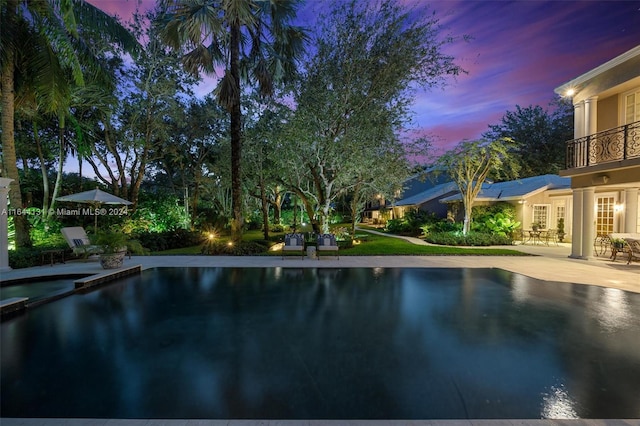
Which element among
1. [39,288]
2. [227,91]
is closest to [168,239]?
[39,288]

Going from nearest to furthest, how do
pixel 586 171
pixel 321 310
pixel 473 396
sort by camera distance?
pixel 473 396, pixel 321 310, pixel 586 171

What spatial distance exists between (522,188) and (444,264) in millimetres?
13400

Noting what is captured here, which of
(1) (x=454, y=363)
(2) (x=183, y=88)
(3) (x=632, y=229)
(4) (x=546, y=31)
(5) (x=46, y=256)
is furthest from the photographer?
(2) (x=183, y=88)

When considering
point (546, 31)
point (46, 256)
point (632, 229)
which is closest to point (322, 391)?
point (46, 256)

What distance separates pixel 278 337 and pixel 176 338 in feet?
5.10

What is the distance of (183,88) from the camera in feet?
57.3

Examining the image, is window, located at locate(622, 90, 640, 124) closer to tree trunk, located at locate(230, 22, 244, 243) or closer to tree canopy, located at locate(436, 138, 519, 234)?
tree canopy, located at locate(436, 138, 519, 234)

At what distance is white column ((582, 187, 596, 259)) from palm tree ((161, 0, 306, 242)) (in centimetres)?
1424

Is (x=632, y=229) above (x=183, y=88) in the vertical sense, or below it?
below

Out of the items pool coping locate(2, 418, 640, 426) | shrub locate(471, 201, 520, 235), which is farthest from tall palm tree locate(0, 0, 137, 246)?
shrub locate(471, 201, 520, 235)

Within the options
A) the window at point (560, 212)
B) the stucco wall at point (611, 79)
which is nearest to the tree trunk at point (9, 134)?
the stucco wall at point (611, 79)

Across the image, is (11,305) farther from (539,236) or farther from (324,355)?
(539,236)

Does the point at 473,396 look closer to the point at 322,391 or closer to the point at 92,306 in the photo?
the point at 322,391

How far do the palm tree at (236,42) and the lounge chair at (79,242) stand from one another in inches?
201
